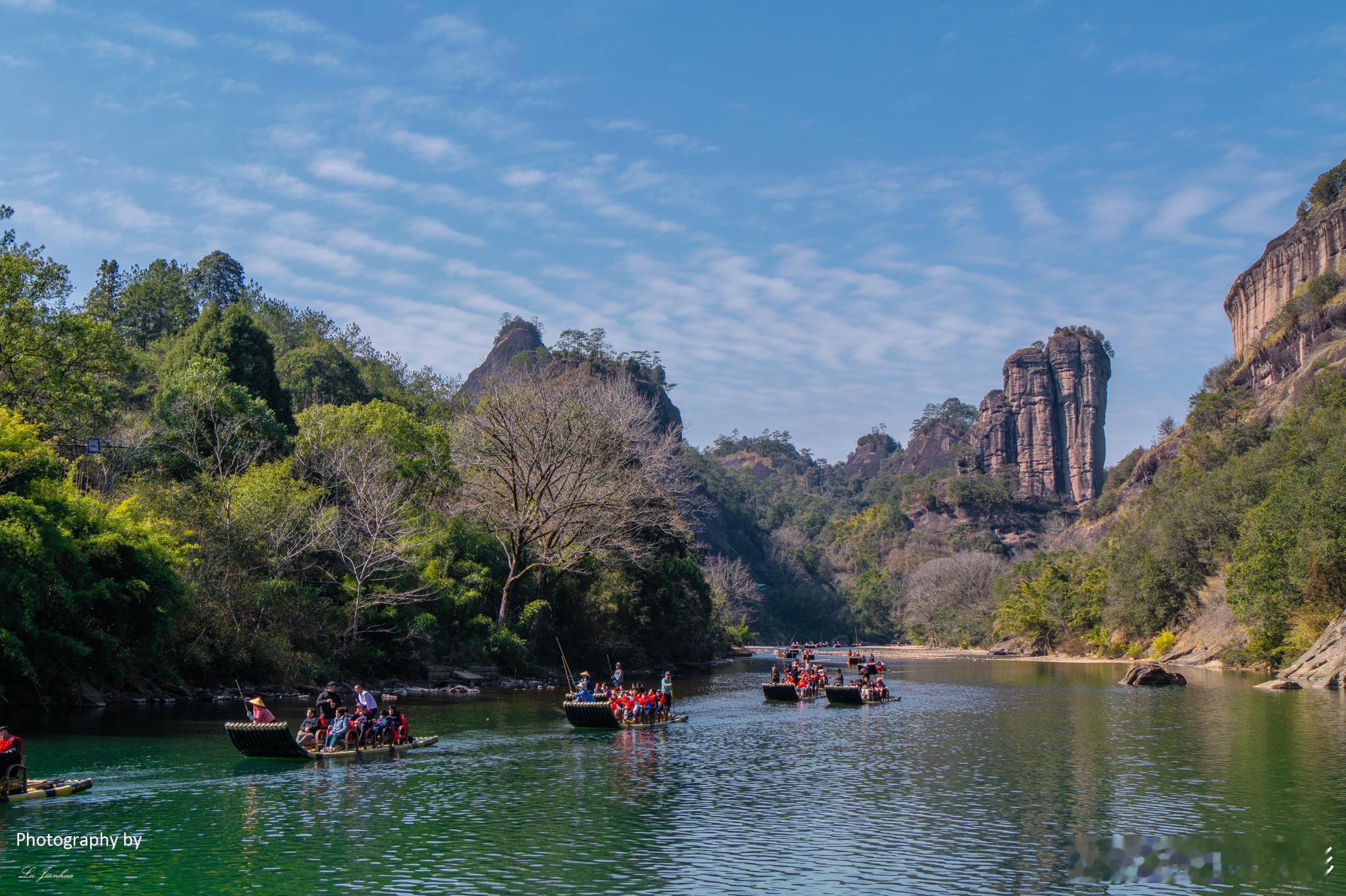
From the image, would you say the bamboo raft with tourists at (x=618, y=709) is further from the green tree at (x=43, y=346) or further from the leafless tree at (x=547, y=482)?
the green tree at (x=43, y=346)

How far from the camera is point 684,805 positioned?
2159cm

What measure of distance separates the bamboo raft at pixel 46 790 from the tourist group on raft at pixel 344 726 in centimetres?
518

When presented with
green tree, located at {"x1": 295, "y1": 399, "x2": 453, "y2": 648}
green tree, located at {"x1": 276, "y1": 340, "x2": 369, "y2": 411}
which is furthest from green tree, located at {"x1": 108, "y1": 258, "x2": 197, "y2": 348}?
green tree, located at {"x1": 295, "y1": 399, "x2": 453, "y2": 648}

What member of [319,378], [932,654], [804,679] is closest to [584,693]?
[804,679]

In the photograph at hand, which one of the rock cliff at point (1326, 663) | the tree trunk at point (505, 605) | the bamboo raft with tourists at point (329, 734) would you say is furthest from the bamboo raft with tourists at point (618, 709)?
the rock cliff at point (1326, 663)

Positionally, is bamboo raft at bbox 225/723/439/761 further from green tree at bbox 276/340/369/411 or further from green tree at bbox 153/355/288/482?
green tree at bbox 276/340/369/411

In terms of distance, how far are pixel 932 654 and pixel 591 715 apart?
9504 centimetres

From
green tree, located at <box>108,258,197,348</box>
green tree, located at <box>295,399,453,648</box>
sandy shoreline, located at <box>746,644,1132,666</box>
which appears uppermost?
green tree, located at <box>108,258,197,348</box>

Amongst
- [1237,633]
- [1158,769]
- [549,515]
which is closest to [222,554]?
[549,515]

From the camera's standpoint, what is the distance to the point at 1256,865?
1677 centimetres

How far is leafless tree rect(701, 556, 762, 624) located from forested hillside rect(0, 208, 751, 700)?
44723mm

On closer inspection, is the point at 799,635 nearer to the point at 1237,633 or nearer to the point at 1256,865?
the point at 1237,633

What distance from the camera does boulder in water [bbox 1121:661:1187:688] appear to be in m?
55.5

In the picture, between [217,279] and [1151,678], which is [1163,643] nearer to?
[1151,678]
